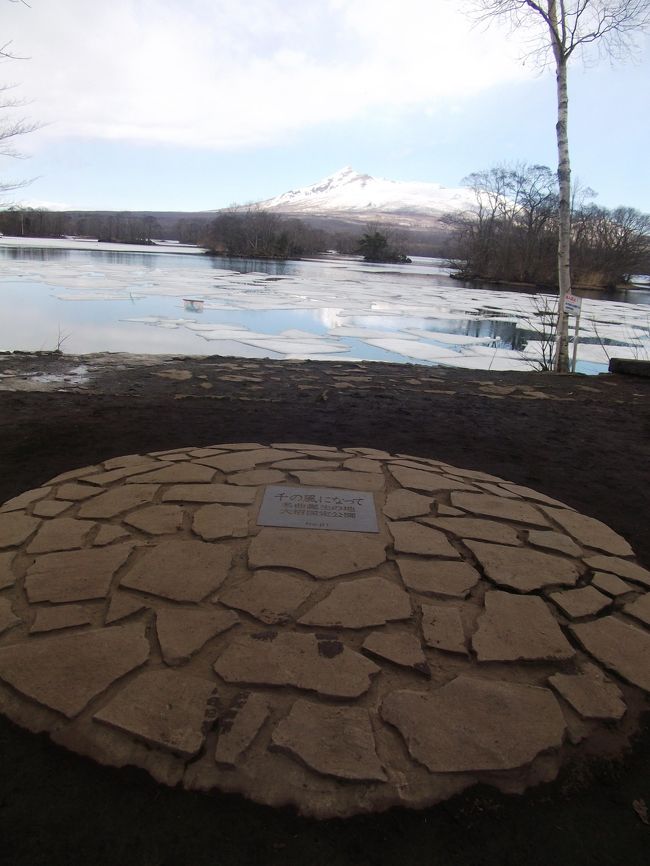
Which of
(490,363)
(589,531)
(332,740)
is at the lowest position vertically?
(332,740)

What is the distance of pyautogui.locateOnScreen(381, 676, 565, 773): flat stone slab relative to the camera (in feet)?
4.78

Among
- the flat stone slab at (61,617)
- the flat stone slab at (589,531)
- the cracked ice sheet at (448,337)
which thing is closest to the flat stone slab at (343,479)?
the flat stone slab at (589,531)

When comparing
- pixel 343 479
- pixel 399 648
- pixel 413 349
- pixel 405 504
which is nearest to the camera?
pixel 399 648

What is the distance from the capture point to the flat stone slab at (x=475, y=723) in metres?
1.46

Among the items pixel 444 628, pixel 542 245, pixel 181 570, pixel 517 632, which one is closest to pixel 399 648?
pixel 444 628

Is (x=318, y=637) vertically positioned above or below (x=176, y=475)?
below

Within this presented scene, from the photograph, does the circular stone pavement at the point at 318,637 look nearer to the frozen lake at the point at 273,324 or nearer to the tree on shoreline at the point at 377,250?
the frozen lake at the point at 273,324

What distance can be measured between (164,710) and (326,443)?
268cm

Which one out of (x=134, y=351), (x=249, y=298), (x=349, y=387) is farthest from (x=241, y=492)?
(x=249, y=298)

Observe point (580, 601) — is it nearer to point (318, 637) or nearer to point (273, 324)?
point (318, 637)

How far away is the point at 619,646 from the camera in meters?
1.94

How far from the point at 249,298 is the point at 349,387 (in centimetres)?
994

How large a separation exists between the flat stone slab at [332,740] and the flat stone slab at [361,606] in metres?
0.36

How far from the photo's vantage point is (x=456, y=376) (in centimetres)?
732
